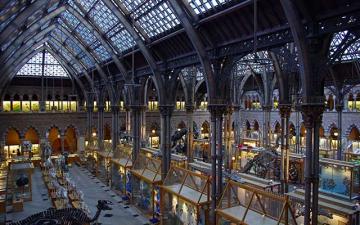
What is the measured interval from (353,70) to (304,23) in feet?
66.5

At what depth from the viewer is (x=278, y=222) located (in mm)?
10328

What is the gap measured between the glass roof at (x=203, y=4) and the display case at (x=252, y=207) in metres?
7.34

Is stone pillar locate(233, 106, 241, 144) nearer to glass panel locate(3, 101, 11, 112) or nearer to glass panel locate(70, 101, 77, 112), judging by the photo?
glass panel locate(70, 101, 77, 112)

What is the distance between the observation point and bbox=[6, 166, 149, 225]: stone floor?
18.1 metres

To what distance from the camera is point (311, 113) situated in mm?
10273

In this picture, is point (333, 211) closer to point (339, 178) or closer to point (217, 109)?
point (217, 109)

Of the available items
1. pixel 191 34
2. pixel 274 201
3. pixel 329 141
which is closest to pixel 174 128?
pixel 329 141

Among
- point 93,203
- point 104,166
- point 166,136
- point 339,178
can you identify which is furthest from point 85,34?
point 339,178

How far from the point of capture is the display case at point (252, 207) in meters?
10.5

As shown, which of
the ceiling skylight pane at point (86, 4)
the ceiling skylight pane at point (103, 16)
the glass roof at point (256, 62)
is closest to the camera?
the glass roof at point (256, 62)

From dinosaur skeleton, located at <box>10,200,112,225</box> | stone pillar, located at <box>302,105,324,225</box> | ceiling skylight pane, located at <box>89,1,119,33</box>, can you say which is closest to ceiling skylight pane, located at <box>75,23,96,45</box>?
ceiling skylight pane, located at <box>89,1,119,33</box>

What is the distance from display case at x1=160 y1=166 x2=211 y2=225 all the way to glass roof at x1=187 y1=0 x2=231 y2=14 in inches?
294

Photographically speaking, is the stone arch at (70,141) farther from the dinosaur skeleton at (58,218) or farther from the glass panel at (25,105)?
the dinosaur skeleton at (58,218)

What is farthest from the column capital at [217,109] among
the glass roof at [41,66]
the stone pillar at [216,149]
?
the glass roof at [41,66]
